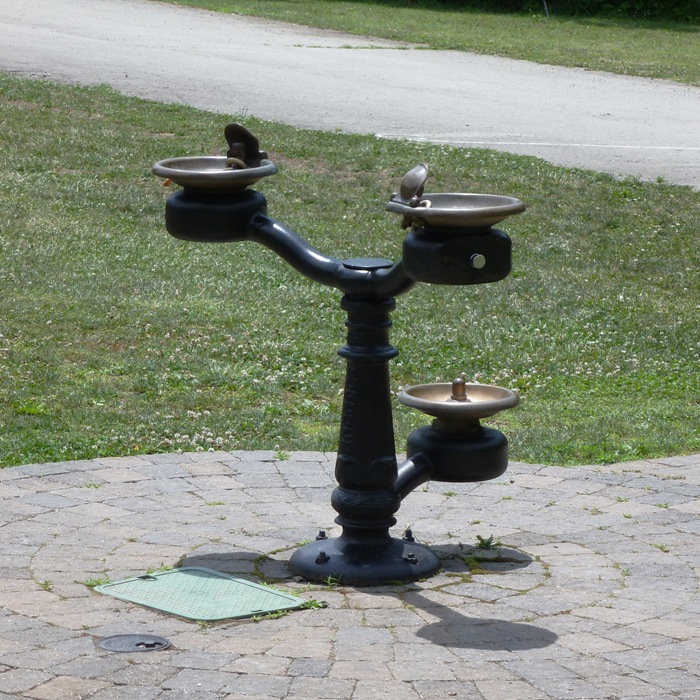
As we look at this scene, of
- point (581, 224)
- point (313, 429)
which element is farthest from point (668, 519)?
point (581, 224)

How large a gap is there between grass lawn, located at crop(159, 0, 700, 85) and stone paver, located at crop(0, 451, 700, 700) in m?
14.5

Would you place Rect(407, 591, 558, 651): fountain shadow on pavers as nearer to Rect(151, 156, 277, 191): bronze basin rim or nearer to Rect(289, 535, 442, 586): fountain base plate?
Rect(289, 535, 442, 586): fountain base plate

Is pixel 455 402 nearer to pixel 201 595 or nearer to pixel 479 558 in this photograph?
pixel 479 558

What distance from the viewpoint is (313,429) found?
7.53m

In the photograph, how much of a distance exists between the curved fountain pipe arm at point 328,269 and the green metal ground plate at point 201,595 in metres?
1.13

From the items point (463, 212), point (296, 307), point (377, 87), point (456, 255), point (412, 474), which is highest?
point (377, 87)

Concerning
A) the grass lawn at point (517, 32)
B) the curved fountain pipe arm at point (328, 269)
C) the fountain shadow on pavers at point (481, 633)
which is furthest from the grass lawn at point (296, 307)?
the grass lawn at point (517, 32)

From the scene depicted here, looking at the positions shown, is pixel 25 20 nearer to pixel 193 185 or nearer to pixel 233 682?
pixel 193 185

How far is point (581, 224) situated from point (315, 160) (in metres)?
3.01

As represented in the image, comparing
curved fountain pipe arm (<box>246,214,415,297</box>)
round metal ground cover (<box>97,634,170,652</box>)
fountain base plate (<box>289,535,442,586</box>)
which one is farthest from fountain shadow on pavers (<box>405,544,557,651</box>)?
curved fountain pipe arm (<box>246,214,415,297</box>)

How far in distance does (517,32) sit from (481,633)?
74.5 ft

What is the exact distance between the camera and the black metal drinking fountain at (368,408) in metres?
4.91

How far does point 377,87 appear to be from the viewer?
17.9m

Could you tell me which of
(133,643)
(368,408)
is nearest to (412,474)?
(368,408)
